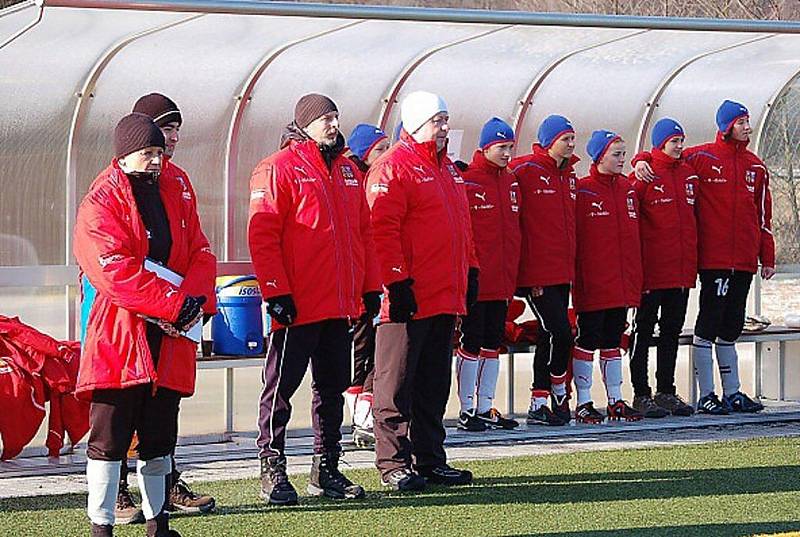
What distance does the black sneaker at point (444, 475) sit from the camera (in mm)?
8547

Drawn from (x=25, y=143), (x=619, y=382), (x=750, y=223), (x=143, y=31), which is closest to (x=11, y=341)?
(x=25, y=143)

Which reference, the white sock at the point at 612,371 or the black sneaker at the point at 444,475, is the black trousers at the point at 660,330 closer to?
the white sock at the point at 612,371

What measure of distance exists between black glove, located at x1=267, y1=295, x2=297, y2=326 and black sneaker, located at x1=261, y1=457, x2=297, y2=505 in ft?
2.38

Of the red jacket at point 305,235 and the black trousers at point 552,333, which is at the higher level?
the red jacket at point 305,235

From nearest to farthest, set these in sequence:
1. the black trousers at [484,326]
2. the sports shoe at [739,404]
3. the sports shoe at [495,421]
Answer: the black trousers at [484,326] → the sports shoe at [495,421] → the sports shoe at [739,404]

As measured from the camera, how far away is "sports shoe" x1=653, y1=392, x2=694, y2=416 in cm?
1127

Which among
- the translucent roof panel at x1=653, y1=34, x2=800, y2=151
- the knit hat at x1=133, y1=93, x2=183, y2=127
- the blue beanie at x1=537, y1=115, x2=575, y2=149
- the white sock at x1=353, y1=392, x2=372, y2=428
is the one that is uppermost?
the translucent roof panel at x1=653, y1=34, x2=800, y2=151

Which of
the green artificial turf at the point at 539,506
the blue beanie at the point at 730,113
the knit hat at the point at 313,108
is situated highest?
the blue beanie at the point at 730,113

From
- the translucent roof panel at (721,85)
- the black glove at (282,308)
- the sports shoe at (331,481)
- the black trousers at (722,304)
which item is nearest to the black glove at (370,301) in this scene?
the black glove at (282,308)

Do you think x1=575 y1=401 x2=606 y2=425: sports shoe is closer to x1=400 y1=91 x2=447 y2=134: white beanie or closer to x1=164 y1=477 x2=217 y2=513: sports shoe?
x1=400 y1=91 x2=447 y2=134: white beanie

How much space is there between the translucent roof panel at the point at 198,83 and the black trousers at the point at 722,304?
3209 millimetres

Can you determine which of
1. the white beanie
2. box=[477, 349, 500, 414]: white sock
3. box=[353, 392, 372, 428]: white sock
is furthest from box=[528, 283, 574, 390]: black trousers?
the white beanie

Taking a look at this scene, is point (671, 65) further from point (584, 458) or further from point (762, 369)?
point (584, 458)

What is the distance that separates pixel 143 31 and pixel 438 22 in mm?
1867
